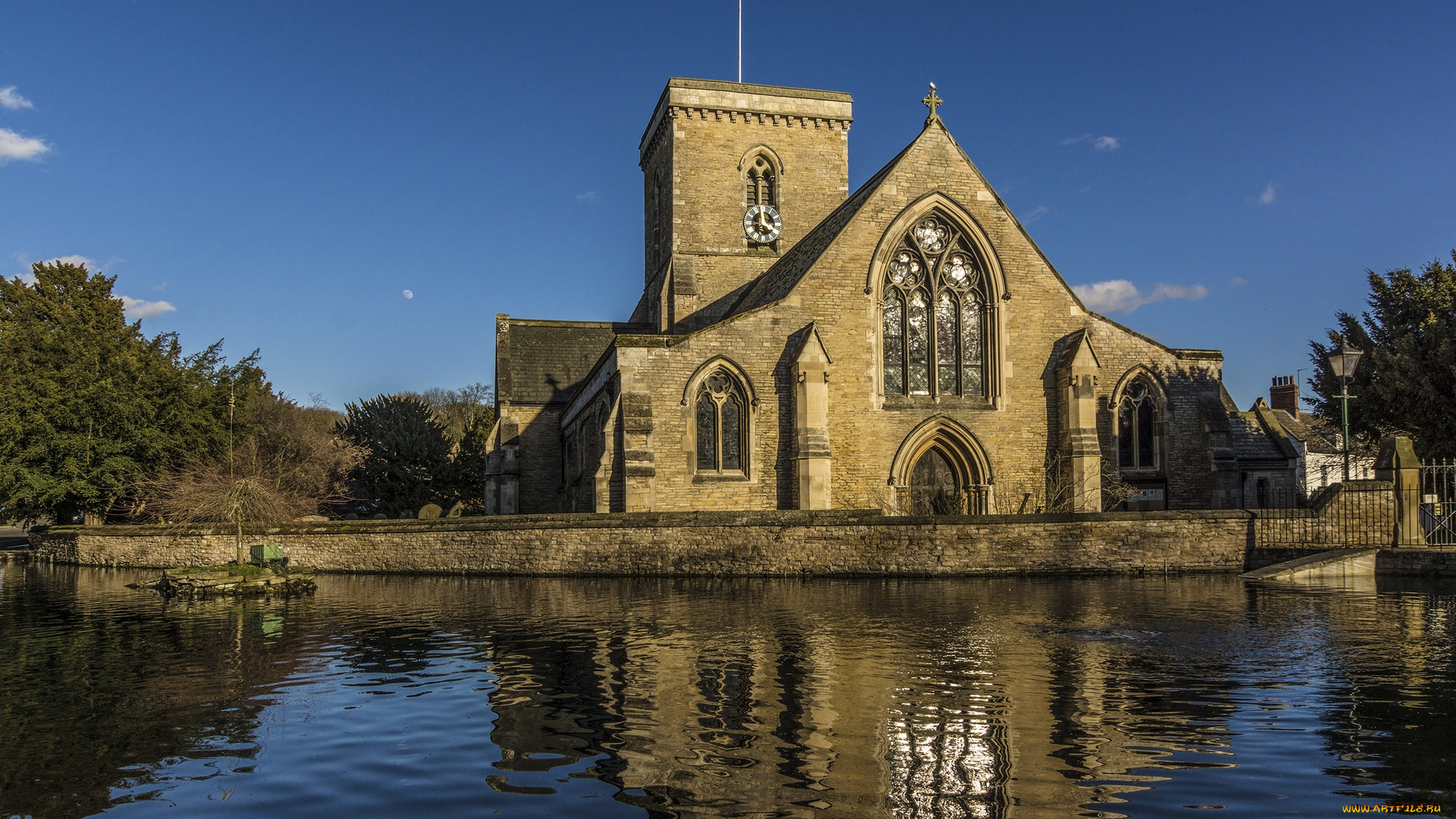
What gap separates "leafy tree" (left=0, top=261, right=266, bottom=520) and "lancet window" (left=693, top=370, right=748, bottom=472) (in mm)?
20096

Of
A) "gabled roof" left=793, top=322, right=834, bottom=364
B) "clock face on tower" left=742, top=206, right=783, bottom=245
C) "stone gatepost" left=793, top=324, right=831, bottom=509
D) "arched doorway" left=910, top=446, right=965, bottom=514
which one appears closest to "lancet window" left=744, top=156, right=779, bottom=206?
"clock face on tower" left=742, top=206, right=783, bottom=245

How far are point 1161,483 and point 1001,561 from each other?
8.36 m

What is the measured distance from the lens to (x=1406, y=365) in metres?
24.4

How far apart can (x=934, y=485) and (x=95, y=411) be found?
95.9 ft

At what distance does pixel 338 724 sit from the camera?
7.90 metres

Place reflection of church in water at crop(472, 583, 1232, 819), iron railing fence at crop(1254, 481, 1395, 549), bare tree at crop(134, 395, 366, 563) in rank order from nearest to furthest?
reflection of church in water at crop(472, 583, 1232, 819) → iron railing fence at crop(1254, 481, 1395, 549) → bare tree at crop(134, 395, 366, 563)

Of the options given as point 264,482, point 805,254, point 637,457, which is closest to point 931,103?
point 805,254

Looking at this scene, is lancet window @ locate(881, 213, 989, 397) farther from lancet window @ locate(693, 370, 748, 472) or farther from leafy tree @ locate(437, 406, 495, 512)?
leafy tree @ locate(437, 406, 495, 512)

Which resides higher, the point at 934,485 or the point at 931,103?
the point at 931,103

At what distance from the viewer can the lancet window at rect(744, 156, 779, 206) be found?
3625 centimetres

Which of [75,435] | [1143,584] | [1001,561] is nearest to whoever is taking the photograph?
[1143,584]

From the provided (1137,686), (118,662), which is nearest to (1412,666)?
(1137,686)

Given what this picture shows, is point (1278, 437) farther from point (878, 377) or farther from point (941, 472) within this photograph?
point (878, 377)

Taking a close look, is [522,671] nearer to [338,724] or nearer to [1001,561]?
[338,724]
